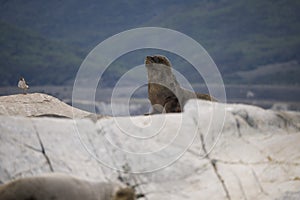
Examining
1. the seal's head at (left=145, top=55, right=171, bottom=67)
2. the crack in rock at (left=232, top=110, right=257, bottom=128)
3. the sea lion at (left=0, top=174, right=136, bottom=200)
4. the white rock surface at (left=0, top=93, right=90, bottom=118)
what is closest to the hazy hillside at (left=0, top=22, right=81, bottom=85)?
the white rock surface at (left=0, top=93, right=90, bottom=118)

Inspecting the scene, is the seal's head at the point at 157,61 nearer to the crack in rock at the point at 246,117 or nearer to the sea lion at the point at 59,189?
the crack in rock at the point at 246,117

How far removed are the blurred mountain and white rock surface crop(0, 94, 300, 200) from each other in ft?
236

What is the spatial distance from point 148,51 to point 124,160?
10193 cm

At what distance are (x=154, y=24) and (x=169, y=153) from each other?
11189cm

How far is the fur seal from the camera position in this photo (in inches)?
669

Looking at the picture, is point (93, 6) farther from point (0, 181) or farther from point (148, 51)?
point (0, 181)

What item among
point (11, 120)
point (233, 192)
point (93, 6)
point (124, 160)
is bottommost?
point (233, 192)

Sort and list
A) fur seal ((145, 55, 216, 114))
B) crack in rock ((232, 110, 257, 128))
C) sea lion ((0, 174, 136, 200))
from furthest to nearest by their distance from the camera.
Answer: fur seal ((145, 55, 216, 114)) < crack in rock ((232, 110, 257, 128)) < sea lion ((0, 174, 136, 200))

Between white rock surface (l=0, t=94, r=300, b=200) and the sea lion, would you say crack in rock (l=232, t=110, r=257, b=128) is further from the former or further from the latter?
the sea lion

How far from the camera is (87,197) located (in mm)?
11516

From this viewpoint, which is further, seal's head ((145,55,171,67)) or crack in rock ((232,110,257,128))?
seal's head ((145,55,171,67))

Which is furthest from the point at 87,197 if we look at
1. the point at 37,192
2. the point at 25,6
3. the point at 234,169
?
the point at 25,6

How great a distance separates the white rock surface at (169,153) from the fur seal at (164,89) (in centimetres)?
350

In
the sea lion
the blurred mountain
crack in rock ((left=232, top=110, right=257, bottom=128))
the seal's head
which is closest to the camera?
the sea lion
